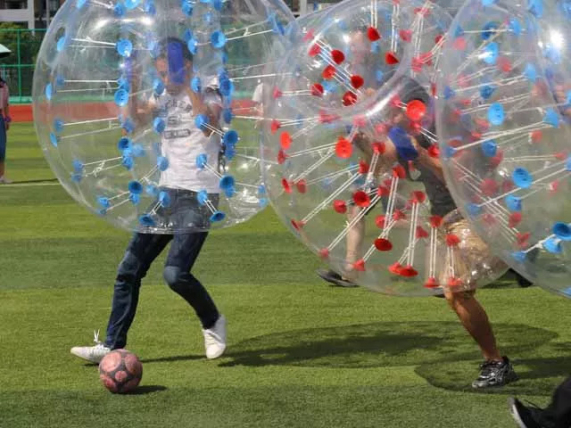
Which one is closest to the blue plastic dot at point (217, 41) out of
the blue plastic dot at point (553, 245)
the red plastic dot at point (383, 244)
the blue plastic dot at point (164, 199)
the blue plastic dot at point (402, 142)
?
the blue plastic dot at point (164, 199)

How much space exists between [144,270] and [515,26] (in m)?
3.12

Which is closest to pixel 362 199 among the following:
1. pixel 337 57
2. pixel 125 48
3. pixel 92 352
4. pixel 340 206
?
pixel 340 206

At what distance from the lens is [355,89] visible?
611cm

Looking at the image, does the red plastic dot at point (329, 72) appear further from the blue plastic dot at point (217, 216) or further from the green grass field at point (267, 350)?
the green grass field at point (267, 350)

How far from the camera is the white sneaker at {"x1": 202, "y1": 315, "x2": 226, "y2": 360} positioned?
7.68 meters

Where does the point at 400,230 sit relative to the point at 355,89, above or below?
below

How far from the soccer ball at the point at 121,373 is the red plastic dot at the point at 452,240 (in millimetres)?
1860

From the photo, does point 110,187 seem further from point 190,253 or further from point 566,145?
point 566,145

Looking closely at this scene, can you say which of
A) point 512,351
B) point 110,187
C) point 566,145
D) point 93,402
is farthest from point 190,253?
point 566,145

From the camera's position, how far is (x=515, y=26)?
5.26 metres

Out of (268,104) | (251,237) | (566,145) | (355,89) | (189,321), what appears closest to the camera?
(566,145)

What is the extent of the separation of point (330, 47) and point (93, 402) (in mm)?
2237

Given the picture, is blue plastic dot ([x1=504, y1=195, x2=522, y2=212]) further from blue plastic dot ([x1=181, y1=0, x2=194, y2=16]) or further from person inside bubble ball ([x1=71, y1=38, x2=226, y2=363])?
blue plastic dot ([x1=181, y1=0, x2=194, y2=16])

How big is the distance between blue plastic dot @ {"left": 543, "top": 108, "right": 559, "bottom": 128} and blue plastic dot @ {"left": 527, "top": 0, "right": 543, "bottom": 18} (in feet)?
1.29
